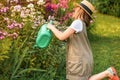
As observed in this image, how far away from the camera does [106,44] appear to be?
11.5m

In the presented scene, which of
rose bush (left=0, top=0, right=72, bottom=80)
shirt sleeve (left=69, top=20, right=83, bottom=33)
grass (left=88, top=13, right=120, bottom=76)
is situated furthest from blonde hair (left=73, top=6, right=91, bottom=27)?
grass (left=88, top=13, right=120, bottom=76)

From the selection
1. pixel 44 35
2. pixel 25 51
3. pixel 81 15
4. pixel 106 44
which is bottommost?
pixel 106 44

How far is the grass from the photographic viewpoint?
28.9ft

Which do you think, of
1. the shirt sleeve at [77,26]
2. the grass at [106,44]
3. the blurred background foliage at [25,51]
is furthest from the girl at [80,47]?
the grass at [106,44]

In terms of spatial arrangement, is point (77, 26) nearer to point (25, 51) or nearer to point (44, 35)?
point (44, 35)

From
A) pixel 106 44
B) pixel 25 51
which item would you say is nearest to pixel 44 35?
pixel 25 51

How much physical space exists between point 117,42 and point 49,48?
19.2 feet

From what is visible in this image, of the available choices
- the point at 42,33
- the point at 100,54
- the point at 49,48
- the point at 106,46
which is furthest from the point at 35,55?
the point at 106,46

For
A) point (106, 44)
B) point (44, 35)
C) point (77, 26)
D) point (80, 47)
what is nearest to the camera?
point (77, 26)

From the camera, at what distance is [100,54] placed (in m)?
9.91

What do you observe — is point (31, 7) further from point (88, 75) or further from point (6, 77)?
point (88, 75)

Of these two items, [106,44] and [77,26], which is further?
[106,44]

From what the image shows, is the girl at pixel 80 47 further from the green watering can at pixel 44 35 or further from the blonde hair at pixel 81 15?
the green watering can at pixel 44 35

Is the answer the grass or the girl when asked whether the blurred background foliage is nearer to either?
the grass
